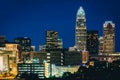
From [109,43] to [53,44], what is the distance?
1000 inches

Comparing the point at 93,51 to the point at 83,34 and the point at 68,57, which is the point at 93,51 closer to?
the point at 83,34

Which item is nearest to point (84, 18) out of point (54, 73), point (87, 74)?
point (54, 73)

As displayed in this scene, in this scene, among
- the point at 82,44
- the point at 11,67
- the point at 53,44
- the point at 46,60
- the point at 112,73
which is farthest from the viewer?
the point at 82,44

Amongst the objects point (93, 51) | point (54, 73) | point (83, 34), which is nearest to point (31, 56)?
point (54, 73)

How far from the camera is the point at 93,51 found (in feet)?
494

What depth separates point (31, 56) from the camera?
394 ft

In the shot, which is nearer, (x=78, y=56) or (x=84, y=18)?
(x=78, y=56)

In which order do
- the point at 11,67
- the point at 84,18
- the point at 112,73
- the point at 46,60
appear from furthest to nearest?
the point at 84,18 → the point at 46,60 → the point at 11,67 → the point at 112,73

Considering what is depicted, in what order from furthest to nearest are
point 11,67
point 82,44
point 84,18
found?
point 84,18, point 82,44, point 11,67

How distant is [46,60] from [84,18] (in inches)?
2119

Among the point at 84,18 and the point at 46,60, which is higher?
the point at 84,18

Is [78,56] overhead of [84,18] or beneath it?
beneath

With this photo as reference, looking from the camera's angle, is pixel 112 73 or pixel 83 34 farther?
pixel 83 34

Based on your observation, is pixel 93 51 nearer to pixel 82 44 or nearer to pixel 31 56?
pixel 82 44
